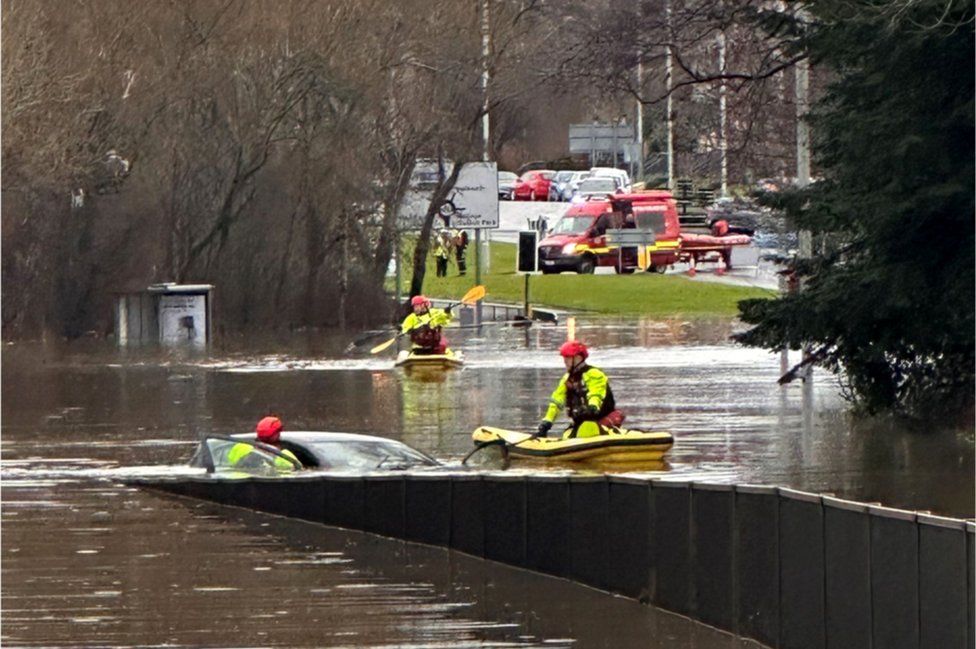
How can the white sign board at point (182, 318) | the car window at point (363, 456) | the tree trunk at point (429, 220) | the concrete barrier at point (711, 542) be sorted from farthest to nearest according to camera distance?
the tree trunk at point (429, 220)
the white sign board at point (182, 318)
the car window at point (363, 456)
the concrete barrier at point (711, 542)

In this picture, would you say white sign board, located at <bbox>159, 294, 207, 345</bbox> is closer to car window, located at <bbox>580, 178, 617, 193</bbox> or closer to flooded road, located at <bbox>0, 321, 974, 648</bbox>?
flooded road, located at <bbox>0, 321, 974, 648</bbox>

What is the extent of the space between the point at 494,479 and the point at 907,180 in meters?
6.99

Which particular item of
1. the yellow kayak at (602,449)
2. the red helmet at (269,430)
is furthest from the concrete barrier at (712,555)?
the red helmet at (269,430)

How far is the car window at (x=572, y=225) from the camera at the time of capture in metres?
63.7

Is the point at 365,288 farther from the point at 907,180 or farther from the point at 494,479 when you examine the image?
the point at 494,479

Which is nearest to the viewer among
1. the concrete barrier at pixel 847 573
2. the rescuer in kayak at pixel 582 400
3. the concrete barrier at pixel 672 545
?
the concrete barrier at pixel 847 573

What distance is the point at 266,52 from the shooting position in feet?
151

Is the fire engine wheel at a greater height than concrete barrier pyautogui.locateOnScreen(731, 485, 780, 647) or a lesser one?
greater

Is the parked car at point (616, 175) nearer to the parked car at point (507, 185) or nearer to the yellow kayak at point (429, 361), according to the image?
the parked car at point (507, 185)

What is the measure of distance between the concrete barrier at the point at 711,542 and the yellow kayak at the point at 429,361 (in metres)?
17.8

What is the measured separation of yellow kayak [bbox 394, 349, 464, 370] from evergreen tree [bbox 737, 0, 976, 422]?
1359 centimetres

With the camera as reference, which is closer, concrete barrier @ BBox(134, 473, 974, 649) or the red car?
concrete barrier @ BBox(134, 473, 974, 649)

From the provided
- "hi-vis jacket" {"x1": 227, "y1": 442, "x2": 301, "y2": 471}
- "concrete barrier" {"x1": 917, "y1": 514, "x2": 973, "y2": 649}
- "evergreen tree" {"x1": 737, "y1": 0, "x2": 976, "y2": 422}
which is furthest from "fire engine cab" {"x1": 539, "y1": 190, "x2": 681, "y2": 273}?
"concrete barrier" {"x1": 917, "y1": 514, "x2": 973, "y2": 649}

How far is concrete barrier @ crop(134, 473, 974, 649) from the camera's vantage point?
35.1 feet
